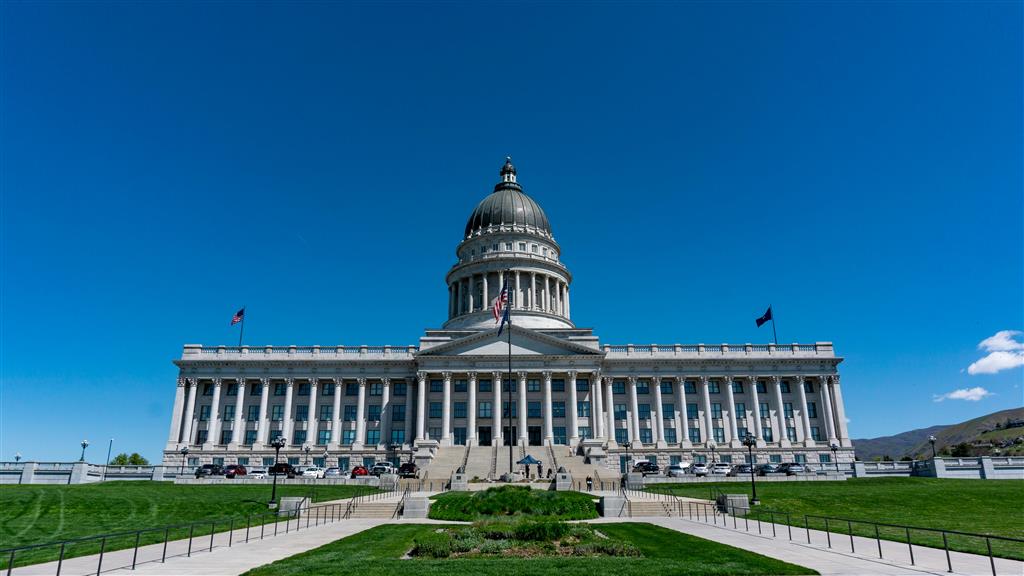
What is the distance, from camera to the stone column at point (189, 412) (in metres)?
75.9

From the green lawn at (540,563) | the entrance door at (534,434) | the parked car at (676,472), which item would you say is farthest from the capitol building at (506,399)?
the green lawn at (540,563)

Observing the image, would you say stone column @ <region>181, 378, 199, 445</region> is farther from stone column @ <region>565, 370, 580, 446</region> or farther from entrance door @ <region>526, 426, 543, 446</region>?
stone column @ <region>565, 370, 580, 446</region>

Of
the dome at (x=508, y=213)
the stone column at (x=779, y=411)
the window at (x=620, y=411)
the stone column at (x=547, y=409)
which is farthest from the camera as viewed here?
the dome at (x=508, y=213)

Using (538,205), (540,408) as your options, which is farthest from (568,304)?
(540,408)

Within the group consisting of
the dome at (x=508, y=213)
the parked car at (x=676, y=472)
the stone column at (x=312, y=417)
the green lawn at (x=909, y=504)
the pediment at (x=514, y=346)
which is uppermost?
the dome at (x=508, y=213)

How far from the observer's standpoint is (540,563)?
50.7ft

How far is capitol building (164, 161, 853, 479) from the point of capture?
73812 mm

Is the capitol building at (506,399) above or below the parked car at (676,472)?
above

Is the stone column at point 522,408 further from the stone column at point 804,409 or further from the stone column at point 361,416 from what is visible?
the stone column at point 804,409

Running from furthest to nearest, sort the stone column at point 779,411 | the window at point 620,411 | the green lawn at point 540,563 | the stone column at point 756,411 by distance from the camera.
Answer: the window at point 620,411
the stone column at point 779,411
the stone column at point 756,411
the green lawn at point 540,563

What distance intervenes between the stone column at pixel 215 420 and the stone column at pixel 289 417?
8.60 metres

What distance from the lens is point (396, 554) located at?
57.0 feet

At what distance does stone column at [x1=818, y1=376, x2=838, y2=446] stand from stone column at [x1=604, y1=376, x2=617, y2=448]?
2757cm

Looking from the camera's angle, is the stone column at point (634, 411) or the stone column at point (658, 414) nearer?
the stone column at point (658, 414)
